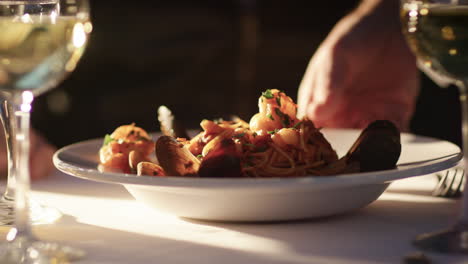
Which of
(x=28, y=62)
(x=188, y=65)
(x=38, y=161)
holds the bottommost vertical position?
(x=188, y=65)

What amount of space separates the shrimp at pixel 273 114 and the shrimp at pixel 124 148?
0.66 feet

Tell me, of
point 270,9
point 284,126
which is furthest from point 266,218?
point 270,9

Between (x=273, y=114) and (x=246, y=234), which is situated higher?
(x=273, y=114)

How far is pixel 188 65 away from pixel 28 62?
425 cm

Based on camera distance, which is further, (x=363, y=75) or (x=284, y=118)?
(x=363, y=75)

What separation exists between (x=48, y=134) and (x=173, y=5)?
4.00 ft

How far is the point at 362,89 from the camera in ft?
7.52

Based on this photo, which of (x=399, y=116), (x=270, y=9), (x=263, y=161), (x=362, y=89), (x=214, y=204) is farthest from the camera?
(x=270, y=9)

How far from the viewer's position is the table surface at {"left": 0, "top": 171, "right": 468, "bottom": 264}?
0.84 m

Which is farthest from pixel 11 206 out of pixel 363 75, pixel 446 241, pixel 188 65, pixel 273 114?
pixel 188 65

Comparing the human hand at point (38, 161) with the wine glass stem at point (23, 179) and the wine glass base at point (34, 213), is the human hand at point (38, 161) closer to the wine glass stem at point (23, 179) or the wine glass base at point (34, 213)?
the wine glass base at point (34, 213)

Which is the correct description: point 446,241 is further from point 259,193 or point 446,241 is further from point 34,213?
point 34,213

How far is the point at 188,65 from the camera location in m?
5.02

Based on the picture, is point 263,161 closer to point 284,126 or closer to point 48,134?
point 284,126
